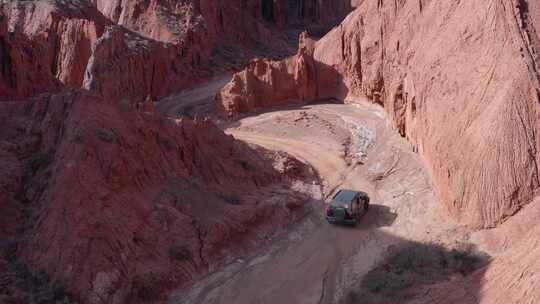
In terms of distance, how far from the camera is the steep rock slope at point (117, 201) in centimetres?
1490

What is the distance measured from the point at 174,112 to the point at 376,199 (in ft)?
64.6

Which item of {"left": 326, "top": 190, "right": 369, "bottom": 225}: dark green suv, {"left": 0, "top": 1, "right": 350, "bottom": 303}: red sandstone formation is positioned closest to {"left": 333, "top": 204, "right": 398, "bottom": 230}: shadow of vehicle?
{"left": 326, "top": 190, "right": 369, "bottom": 225}: dark green suv

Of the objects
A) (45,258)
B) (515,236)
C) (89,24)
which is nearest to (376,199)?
(515,236)

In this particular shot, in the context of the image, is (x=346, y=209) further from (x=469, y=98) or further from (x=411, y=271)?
(x=469, y=98)

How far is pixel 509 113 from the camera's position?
16844 mm

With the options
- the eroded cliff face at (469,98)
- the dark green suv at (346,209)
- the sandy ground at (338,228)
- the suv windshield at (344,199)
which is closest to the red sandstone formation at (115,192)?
the sandy ground at (338,228)

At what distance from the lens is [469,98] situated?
18.9m

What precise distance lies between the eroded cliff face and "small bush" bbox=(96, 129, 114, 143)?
11.9m

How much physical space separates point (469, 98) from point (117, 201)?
12.8 metres

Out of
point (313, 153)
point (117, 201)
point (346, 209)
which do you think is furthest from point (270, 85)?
point (117, 201)

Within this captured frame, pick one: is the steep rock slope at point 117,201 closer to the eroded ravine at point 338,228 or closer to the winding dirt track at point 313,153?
the eroded ravine at point 338,228

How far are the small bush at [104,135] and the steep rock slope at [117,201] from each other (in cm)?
7

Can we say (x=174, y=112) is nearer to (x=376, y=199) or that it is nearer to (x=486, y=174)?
(x=376, y=199)

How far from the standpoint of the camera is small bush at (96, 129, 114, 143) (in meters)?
17.6
